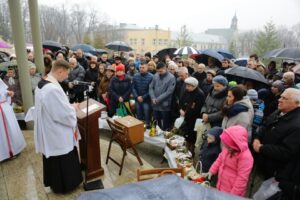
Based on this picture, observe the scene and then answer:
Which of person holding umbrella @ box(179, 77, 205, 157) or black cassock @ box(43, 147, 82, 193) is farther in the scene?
person holding umbrella @ box(179, 77, 205, 157)

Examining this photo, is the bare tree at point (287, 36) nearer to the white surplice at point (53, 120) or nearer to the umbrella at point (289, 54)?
the umbrella at point (289, 54)

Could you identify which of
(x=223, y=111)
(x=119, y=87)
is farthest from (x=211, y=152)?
(x=119, y=87)

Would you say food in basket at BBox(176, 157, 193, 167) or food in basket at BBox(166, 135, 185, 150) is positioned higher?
food in basket at BBox(166, 135, 185, 150)

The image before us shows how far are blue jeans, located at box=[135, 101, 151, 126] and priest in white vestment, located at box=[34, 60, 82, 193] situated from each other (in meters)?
2.85

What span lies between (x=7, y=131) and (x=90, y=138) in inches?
68.1

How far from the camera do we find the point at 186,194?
1.35 metres

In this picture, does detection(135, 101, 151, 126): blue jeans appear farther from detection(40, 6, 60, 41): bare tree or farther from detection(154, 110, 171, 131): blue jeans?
detection(40, 6, 60, 41): bare tree

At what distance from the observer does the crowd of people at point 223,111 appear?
3.00m

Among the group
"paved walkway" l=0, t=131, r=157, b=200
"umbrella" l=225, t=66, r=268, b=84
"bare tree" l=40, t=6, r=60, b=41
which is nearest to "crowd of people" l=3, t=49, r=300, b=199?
"umbrella" l=225, t=66, r=268, b=84

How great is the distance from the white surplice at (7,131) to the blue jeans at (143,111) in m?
2.87

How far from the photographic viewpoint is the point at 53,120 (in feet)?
11.2

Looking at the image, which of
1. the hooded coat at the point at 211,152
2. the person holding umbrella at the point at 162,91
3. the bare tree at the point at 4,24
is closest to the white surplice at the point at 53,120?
the hooded coat at the point at 211,152

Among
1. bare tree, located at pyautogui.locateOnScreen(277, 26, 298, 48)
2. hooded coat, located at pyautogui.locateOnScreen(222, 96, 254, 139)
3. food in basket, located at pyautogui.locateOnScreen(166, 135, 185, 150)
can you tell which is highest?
bare tree, located at pyautogui.locateOnScreen(277, 26, 298, 48)

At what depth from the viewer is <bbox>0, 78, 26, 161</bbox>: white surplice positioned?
14.7 feet
